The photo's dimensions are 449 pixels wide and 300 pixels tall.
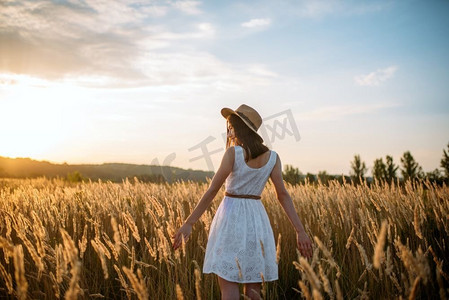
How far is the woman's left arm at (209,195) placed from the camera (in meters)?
2.54

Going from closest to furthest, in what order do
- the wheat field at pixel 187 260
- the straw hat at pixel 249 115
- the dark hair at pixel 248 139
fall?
the wheat field at pixel 187 260
the dark hair at pixel 248 139
the straw hat at pixel 249 115

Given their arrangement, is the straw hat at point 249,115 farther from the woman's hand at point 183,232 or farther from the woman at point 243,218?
the woman's hand at point 183,232

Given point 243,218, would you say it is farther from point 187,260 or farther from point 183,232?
point 187,260

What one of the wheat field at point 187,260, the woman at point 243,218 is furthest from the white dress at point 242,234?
the wheat field at point 187,260

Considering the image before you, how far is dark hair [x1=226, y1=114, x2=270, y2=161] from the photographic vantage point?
269cm

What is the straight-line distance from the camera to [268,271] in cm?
259

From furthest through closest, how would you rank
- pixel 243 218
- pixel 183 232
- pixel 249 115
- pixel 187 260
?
pixel 187 260
pixel 249 115
pixel 243 218
pixel 183 232

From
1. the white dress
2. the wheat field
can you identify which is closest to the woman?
the white dress

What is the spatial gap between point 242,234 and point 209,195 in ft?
1.29

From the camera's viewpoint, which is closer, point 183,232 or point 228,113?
point 183,232

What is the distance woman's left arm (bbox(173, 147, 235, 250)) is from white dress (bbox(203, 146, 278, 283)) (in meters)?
0.06

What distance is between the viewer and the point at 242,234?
8.49ft

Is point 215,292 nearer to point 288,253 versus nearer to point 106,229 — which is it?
point 288,253

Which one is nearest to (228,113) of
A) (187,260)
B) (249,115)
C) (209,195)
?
(249,115)
